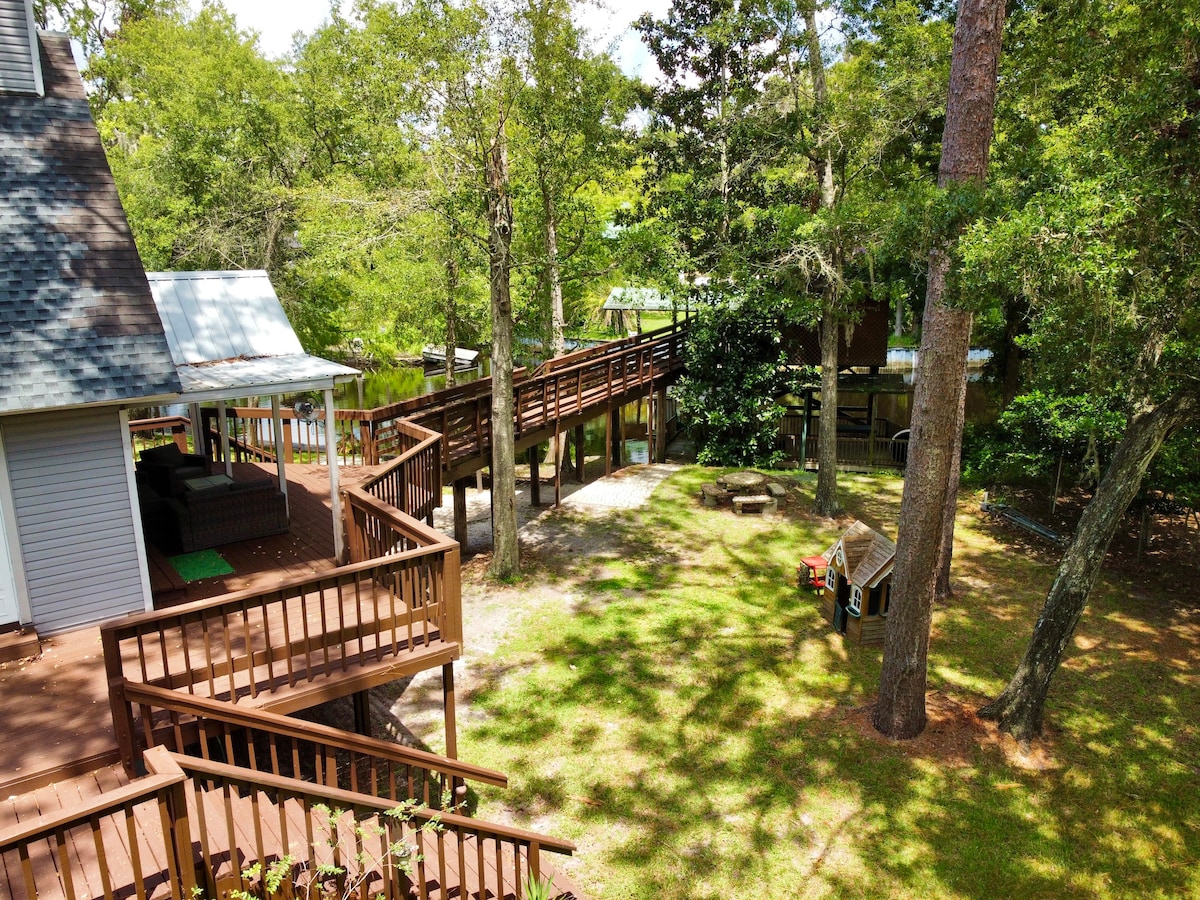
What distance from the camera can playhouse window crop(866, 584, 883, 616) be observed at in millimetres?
9844

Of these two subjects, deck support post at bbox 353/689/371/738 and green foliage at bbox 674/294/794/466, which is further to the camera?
green foliage at bbox 674/294/794/466

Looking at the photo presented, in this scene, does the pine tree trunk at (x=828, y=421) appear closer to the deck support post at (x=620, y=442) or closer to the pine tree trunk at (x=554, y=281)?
the pine tree trunk at (x=554, y=281)

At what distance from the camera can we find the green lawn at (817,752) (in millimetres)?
6281

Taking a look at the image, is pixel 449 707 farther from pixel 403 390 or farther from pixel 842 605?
pixel 403 390

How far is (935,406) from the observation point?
23.9ft

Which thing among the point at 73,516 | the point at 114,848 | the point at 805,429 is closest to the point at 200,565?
the point at 73,516

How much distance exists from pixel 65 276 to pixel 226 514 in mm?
2936

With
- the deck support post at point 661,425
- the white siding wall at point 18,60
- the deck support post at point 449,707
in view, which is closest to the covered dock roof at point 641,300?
the deck support post at point 661,425

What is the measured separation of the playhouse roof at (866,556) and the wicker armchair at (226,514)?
23.2 feet

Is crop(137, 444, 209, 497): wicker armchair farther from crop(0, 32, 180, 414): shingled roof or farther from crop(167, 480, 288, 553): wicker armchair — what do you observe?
crop(0, 32, 180, 414): shingled roof

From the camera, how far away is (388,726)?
27.2 feet

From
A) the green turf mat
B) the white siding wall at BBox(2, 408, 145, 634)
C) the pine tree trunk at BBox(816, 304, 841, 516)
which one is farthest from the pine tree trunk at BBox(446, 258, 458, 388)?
the white siding wall at BBox(2, 408, 145, 634)

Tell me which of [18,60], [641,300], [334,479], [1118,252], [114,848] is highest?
[18,60]

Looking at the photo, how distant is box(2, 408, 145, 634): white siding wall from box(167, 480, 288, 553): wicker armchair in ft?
4.17
